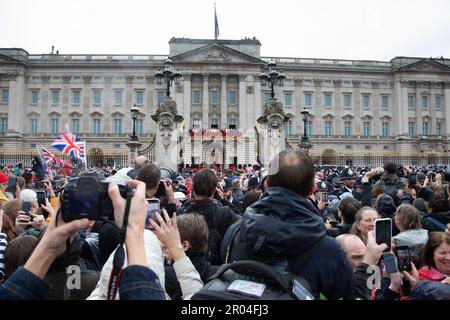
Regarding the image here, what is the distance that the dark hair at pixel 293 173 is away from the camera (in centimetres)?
235

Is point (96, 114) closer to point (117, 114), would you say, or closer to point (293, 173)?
point (117, 114)

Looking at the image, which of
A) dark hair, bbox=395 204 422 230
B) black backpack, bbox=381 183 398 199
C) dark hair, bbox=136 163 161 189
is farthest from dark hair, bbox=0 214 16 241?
black backpack, bbox=381 183 398 199

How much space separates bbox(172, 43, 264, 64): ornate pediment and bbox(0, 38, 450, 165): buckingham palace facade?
15cm

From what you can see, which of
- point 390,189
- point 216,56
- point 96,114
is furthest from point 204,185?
point 96,114

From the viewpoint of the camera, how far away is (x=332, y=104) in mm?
60906

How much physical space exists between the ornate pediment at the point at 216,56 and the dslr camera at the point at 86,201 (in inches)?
2184

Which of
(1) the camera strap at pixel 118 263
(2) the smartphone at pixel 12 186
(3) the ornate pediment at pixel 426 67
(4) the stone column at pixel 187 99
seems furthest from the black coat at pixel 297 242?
(3) the ornate pediment at pixel 426 67

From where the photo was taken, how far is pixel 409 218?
439 cm

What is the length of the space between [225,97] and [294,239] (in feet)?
182

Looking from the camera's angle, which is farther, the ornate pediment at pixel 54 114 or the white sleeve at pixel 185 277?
the ornate pediment at pixel 54 114

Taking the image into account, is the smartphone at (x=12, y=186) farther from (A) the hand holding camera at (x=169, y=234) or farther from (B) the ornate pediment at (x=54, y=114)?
(B) the ornate pediment at (x=54, y=114)

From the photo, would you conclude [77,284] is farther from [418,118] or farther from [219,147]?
[418,118]
